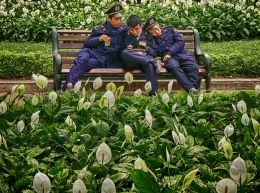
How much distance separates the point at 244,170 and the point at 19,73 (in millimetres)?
6571

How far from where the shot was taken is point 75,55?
7.56 meters

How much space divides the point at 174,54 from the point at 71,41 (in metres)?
1.46

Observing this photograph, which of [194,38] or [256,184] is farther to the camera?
[194,38]

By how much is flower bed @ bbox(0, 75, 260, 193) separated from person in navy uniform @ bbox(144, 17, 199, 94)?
2079 mm

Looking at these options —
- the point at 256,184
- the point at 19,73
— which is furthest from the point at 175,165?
the point at 19,73

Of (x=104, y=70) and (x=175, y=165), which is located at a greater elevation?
(x=175, y=165)

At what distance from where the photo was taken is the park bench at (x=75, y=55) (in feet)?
22.5

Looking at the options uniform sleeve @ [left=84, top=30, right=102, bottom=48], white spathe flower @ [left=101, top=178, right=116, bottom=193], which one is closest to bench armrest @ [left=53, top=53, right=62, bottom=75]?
uniform sleeve @ [left=84, top=30, right=102, bottom=48]

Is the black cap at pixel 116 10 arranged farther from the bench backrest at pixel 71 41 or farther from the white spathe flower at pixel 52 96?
the white spathe flower at pixel 52 96

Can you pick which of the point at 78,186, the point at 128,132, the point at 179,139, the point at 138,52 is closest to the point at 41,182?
the point at 78,186

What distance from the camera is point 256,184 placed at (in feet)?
9.22

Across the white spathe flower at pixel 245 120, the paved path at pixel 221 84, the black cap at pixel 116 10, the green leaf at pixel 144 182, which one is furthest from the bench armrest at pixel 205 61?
the green leaf at pixel 144 182

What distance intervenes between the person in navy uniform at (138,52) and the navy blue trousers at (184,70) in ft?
0.80

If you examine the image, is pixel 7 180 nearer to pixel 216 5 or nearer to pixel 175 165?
pixel 175 165
